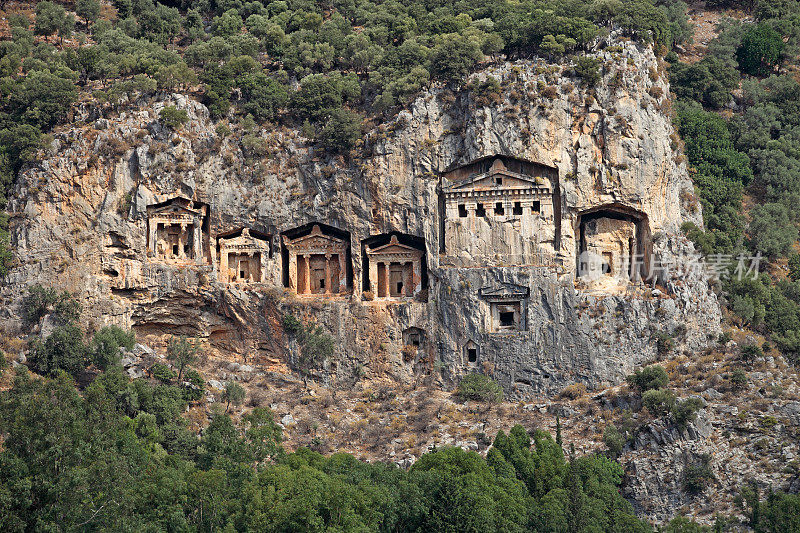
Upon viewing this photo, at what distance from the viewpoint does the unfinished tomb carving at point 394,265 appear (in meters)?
74.2

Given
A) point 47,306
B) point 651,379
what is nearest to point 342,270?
point 47,306

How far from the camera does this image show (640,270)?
73.8 meters

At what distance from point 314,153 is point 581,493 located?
28297mm

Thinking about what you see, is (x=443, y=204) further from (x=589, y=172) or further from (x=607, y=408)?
(x=607, y=408)

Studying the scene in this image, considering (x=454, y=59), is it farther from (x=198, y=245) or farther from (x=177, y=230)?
(x=177, y=230)

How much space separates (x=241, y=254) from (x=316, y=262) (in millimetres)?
4613

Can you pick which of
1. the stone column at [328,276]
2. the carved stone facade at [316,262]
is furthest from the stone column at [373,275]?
the stone column at [328,276]

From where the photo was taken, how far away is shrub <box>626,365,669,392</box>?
67.5 meters

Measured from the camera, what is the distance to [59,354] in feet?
221

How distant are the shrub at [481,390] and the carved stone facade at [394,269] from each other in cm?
704

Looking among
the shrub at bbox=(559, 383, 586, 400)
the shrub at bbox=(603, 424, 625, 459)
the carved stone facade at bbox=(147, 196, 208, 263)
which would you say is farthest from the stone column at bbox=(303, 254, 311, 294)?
the shrub at bbox=(603, 424, 625, 459)

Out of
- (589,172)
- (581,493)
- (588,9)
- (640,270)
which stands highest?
(588,9)

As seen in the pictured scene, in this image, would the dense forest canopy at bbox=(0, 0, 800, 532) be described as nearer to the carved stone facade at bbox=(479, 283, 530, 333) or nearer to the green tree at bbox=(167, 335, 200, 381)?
the green tree at bbox=(167, 335, 200, 381)

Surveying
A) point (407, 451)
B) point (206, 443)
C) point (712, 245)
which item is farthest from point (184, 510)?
point (712, 245)
